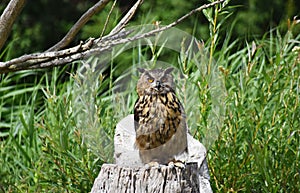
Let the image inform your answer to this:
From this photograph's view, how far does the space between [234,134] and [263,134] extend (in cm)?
14

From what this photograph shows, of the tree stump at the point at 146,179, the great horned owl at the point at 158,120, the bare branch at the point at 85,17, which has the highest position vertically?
the bare branch at the point at 85,17

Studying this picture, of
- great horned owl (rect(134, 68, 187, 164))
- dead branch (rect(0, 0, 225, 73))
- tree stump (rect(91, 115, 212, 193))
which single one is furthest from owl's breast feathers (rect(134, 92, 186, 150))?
dead branch (rect(0, 0, 225, 73))

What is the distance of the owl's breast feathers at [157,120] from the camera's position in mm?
2146

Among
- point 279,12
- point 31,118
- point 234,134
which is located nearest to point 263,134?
Result: point 234,134

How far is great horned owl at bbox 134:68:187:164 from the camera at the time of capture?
7.04ft

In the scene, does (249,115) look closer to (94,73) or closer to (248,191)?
(248,191)

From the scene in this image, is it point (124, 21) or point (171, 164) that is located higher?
point (124, 21)

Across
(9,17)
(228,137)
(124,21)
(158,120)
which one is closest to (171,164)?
(158,120)

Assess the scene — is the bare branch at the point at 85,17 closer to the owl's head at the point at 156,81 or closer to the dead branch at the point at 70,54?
the dead branch at the point at 70,54

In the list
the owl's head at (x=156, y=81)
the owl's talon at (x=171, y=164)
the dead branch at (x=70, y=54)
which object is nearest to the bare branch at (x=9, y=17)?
the dead branch at (x=70, y=54)

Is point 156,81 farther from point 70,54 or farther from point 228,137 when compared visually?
point 228,137

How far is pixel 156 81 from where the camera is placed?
2.14 metres

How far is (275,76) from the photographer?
289 cm

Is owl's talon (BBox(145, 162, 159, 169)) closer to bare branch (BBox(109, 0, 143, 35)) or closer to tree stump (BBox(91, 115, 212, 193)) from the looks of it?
tree stump (BBox(91, 115, 212, 193))
